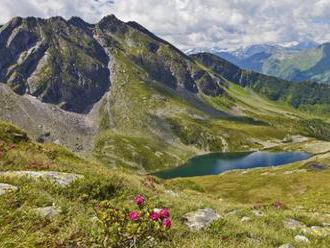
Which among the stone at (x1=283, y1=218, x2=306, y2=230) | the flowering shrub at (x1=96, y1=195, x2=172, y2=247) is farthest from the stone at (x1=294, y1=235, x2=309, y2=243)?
the flowering shrub at (x1=96, y1=195, x2=172, y2=247)

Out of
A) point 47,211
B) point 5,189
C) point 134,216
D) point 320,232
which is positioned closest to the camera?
point 134,216

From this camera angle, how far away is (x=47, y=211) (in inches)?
432

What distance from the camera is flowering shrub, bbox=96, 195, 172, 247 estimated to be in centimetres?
805

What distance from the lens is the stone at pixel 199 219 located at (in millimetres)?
13761

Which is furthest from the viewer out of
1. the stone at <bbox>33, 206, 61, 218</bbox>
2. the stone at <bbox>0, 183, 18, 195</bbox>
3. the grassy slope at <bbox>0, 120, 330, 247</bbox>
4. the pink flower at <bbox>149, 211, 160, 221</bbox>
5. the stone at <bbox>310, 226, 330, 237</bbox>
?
the stone at <bbox>310, 226, 330, 237</bbox>

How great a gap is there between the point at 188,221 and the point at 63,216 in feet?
16.2

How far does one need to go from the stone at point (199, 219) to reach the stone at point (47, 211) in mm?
4202

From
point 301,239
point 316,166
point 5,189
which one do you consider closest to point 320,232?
point 301,239

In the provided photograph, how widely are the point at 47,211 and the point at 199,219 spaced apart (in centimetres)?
561

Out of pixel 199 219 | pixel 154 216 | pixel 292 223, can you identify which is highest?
pixel 154 216

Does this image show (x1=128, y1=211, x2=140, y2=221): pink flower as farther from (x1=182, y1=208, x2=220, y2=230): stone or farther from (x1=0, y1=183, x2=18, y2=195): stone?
(x1=182, y1=208, x2=220, y2=230): stone

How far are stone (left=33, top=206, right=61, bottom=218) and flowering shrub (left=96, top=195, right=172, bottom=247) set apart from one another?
263 cm

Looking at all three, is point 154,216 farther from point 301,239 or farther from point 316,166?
point 316,166

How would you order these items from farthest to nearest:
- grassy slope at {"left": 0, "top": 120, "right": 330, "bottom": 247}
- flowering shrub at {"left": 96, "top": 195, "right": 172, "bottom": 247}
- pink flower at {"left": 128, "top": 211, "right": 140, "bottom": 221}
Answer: grassy slope at {"left": 0, "top": 120, "right": 330, "bottom": 247} → pink flower at {"left": 128, "top": 211, "right": 140, "bottom": 221} → flowering shrub at {"left": 96, "top": 195, "right": 172, "bottom": 247}
